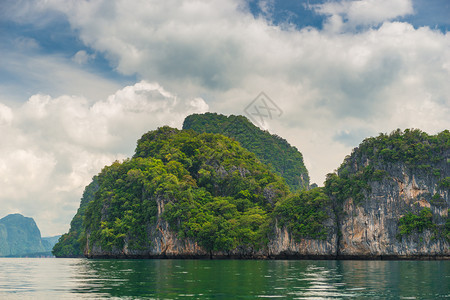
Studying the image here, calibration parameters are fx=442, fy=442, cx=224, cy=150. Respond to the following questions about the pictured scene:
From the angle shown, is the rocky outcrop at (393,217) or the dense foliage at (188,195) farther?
the dense foliage at (188,195)

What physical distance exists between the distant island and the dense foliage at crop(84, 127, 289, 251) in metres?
0.19

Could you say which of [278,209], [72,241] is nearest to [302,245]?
[278,209]

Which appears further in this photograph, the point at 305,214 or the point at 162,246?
the point at 162,246

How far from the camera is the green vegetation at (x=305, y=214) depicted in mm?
64569

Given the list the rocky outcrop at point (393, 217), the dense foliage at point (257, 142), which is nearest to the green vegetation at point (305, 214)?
the rocky outcrop at point (393, 217)

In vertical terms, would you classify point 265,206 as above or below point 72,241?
above

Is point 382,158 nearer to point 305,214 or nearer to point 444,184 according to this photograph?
point 444,184

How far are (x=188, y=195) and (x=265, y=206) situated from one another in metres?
15.7

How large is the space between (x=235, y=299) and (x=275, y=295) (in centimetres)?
223

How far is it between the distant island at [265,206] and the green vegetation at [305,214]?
0.15 metres

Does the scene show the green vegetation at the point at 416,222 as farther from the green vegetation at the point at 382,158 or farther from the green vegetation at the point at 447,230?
the green vegetation at the point at 382,158

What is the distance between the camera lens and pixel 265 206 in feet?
268

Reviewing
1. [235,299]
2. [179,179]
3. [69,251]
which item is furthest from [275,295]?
[69,251]

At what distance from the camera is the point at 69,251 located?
393 feet
